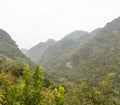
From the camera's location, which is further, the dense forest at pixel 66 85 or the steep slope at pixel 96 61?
the steep slope at pixel 96 61

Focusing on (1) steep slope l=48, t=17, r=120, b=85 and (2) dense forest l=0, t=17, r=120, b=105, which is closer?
(2) dense forest l=0, t=17, r=120, b=105

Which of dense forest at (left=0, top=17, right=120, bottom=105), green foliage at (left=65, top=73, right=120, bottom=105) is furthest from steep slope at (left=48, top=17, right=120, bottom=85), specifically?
green foliage at (left=65, top=73, right=120, bottom=105)

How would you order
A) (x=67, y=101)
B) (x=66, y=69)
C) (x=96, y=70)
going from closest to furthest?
(x=67, y=101) < (x=96, y=70) < (x=66, y=69)

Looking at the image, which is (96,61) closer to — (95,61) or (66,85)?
(95,61)

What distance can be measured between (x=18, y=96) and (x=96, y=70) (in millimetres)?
114425

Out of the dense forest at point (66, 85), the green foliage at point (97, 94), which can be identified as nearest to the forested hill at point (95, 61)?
the dense forest at point (66, 85)

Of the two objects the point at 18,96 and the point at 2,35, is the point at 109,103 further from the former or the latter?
the point at 2,35

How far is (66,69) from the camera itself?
556 ft

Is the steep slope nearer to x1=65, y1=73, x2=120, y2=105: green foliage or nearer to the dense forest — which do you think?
the dense forest

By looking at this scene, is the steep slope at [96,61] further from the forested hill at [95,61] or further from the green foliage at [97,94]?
the green foliage at [97,94]

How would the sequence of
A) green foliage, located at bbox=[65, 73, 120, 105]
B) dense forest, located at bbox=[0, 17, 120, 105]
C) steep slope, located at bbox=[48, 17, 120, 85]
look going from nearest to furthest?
Answer: 1. dense forest, located at bbox=[0, 17, 120, 105]
2. green foliage, located at bbox=[65, 73, 120, 105]
3. steep slope, located at bbox=[48, 17, 120, 85]

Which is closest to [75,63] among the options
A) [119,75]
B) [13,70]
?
[119,75]

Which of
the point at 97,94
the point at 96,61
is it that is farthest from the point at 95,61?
the point at 97,94

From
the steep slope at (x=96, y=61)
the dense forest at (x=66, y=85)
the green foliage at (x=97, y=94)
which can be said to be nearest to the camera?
the dense forest at (x=66, y=85)
